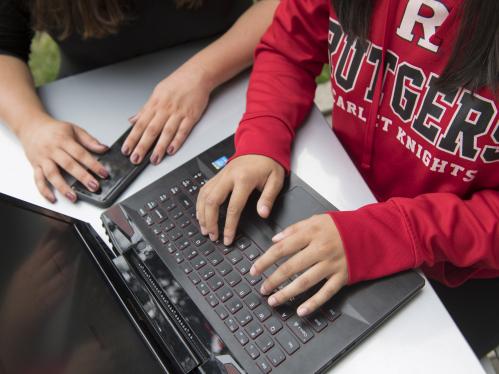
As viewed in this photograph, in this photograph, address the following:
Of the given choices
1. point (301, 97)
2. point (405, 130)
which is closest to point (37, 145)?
point (301, 97)

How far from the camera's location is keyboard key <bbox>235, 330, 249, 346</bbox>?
19.1 inches

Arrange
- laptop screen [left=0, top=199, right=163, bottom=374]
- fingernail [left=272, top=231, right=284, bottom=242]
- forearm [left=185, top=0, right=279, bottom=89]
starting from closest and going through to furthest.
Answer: laptop screen [left=0, top=199, right=163, bottom=374], fingernail [left=272, top=231, right=284, bottom=242], forearm [left=185, top=0, right=279, bottom=89]

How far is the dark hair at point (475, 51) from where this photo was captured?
0.47 metres

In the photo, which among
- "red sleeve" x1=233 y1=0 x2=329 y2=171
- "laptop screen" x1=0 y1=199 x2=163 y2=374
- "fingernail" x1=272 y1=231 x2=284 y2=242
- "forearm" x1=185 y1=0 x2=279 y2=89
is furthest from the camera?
"forearm" x1=185 y1=0 x2=279 y2=89

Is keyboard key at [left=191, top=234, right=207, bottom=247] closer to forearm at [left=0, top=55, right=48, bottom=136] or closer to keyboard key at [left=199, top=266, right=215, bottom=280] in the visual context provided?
keyboard key at [left=199, top=266, right=215, bottom=280]

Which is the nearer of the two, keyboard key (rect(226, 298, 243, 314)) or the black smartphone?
keyboard key (rect(226, 298, 243, 314))

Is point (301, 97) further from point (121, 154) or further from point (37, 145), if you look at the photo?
point (37, 145)

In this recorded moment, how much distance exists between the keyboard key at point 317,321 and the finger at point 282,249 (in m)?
0.07

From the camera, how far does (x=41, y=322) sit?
0.46 meters

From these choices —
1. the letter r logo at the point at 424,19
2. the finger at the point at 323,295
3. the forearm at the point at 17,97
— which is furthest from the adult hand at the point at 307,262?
the forearm at the point at 17,97

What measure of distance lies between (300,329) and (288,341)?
18 mm

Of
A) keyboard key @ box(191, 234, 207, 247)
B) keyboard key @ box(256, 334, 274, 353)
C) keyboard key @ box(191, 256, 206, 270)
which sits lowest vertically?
keyboard key @ box(256, 334, 274, 353)

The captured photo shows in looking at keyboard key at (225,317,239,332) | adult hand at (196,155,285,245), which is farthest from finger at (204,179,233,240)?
keyboard key at (225,317,239,332)

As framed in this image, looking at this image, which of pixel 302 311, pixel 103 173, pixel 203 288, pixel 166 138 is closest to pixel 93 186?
pixel 103 173
